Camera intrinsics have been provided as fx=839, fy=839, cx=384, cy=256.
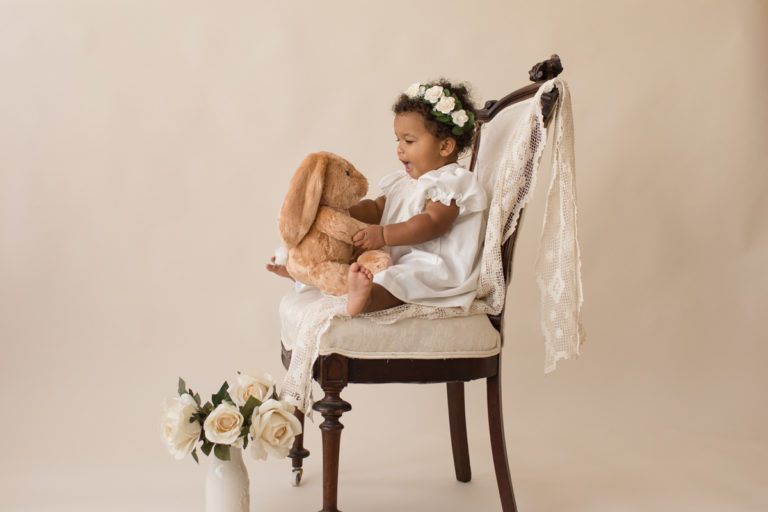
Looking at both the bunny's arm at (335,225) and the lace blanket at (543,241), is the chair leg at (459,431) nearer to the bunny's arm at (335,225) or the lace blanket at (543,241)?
the lace blanket at (543,241)

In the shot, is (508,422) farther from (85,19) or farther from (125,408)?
(85,19)

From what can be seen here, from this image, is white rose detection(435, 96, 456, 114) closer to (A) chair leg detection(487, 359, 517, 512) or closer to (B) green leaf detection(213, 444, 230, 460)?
(A) chair leg detection(487, 359, 517, 512)

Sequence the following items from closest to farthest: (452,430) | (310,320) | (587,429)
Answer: (310,320)
(452,430)
(587,429)

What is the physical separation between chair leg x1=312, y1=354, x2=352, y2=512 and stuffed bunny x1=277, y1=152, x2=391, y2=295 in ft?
0.78

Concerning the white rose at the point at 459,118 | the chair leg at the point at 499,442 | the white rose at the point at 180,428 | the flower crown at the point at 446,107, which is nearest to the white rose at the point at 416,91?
the flower crown at the point at 446,107

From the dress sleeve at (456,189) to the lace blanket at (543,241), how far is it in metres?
0.05

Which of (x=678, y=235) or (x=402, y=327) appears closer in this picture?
(x=402, y=327)

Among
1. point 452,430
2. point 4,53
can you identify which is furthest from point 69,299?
point 452,430

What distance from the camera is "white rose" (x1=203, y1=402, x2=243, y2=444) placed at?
1.87m

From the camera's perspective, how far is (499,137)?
7.75ft

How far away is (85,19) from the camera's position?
3533 millimetres

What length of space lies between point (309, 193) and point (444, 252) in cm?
39

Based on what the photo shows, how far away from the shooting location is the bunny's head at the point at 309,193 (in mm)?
2076

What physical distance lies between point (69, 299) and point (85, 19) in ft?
3.87
